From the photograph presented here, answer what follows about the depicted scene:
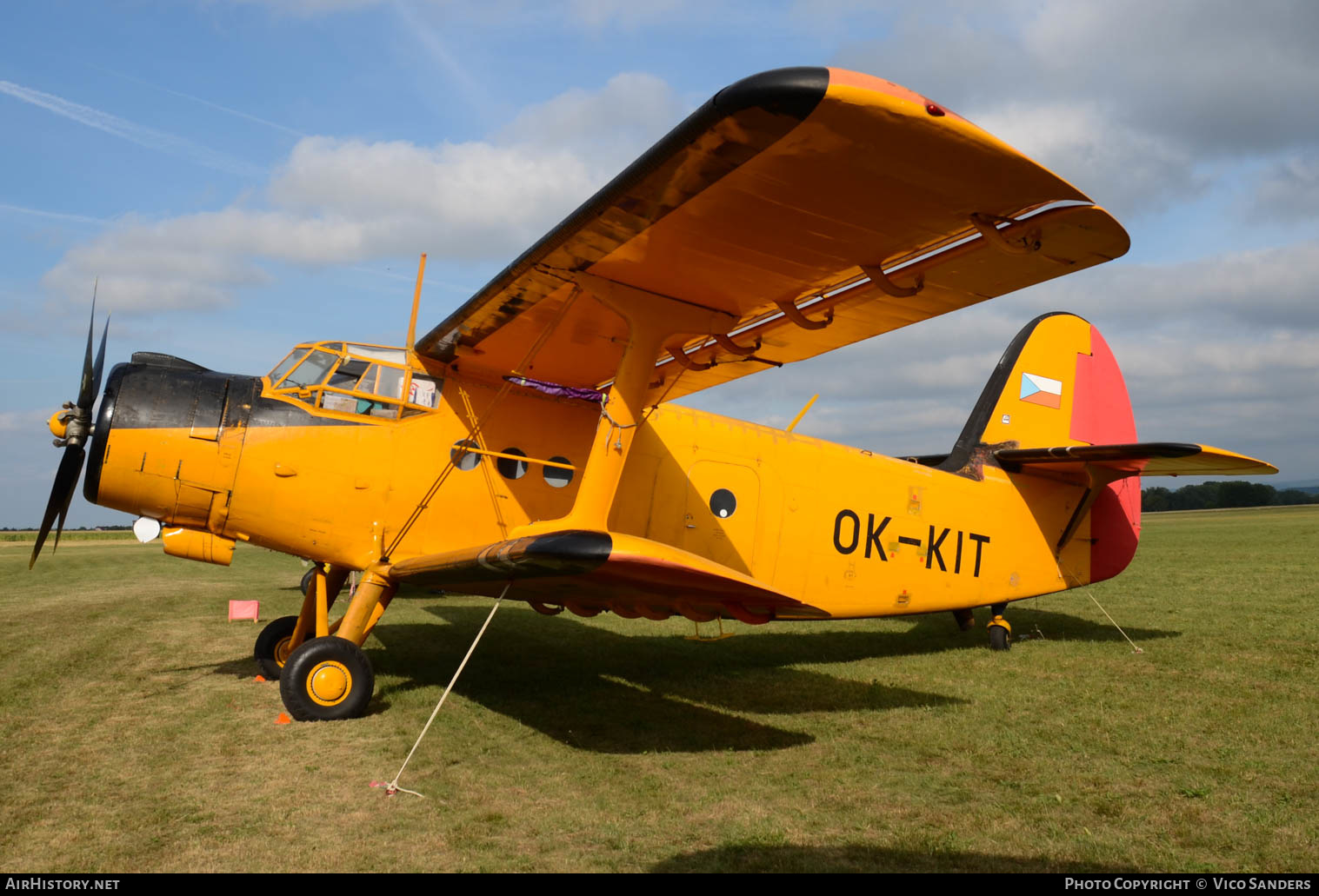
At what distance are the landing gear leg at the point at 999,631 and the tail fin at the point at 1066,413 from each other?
1.26 m

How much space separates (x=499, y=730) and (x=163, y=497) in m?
3.10

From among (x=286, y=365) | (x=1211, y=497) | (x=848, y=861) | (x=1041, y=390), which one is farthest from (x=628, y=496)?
(x=1211, y=497)

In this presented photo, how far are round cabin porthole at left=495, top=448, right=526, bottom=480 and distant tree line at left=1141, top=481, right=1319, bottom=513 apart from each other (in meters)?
88.7

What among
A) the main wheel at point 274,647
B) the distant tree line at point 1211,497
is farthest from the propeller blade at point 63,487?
the distant tree line at point 1211,497

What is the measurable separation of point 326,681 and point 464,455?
199cm

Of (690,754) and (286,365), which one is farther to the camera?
(286,365)

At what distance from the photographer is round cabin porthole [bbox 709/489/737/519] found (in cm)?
710

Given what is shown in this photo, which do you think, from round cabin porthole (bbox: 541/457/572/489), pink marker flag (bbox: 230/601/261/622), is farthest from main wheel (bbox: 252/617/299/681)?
pink marker flag (bbox: 230/601/261/622)

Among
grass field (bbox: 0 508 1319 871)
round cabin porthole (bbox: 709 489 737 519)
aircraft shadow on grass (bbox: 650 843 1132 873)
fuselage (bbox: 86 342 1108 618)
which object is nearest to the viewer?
aircraft shadow on grass (bbox: 650 843 1132 873)

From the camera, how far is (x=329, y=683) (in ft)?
19.2

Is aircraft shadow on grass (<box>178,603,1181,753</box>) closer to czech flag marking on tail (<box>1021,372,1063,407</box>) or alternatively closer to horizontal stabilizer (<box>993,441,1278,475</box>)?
horizontal stabilizer (<box>993,441,1278,475</box>)

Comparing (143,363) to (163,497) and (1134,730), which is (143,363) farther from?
(1134,730)

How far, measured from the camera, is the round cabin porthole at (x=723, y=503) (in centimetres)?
710

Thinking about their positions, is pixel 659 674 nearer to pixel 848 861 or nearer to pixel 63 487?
pixel 848 861
